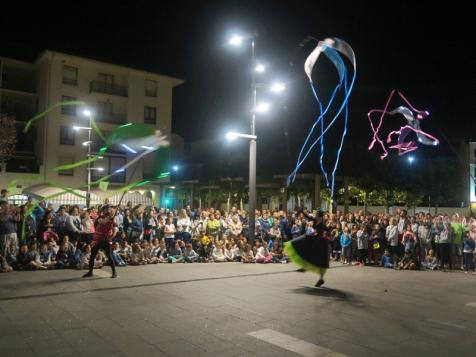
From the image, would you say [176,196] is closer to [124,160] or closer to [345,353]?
[124,160]

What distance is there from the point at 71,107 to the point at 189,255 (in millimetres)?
27329

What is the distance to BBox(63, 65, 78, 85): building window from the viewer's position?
3774 centimetres

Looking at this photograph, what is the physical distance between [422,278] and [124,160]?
33690mm

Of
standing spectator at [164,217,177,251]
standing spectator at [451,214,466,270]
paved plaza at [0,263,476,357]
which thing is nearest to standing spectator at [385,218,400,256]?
standing spectator at [451,214,466,270]

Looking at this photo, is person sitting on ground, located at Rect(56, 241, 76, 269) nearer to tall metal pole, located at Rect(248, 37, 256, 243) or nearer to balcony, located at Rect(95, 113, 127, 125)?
Answer: tall metal pole, located at Rect(248, 37, 256, 243)

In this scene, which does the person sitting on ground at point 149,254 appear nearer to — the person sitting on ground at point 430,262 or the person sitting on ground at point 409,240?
the person sitting on ground at point 409,240

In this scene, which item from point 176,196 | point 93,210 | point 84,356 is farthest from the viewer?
point 176,196

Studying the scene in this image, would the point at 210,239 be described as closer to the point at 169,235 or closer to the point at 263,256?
the point at 169,235

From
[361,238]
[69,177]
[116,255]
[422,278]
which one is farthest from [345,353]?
[69,177]

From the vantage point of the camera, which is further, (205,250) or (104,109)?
(104,109)

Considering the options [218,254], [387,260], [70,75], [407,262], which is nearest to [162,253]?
[218,254]

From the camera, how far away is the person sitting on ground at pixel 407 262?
15.0 meters

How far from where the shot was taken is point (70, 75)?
38.0 m

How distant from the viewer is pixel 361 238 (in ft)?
52.5
